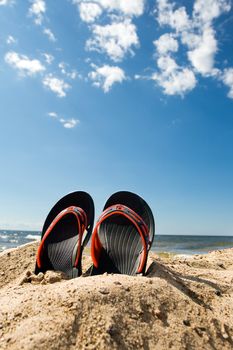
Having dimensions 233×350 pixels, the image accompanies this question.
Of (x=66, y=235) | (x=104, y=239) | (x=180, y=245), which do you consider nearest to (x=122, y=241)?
(x=104, y=239)

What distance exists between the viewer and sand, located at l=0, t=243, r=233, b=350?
218cm

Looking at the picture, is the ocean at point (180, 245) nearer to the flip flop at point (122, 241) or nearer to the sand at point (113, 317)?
the flip flop at point (122, 241)

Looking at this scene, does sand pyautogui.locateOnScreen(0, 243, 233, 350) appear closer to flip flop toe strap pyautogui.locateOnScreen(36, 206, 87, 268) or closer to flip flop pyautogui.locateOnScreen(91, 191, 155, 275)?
flip flop pyautogui.locateOnScreen(91, 191, 155, 275)

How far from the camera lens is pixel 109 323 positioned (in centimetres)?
234

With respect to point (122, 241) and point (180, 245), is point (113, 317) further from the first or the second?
point (180, 245)

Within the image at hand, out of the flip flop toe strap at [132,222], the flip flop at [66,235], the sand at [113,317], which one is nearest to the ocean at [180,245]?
the flip flop at [66,235]

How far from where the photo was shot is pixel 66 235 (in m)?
4.87

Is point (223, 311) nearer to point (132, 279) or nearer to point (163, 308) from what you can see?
point (163, 308)

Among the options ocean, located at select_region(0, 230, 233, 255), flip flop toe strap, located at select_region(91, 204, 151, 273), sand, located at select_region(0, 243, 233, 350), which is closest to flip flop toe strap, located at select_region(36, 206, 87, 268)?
flip flop toe strap, located at select_region(91, 204, 151, 273)

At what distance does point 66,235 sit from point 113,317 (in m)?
2.58

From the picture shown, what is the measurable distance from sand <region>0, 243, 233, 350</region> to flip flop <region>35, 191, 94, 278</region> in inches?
54.3

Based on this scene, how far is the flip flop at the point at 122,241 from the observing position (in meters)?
4.16

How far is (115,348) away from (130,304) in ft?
1.65

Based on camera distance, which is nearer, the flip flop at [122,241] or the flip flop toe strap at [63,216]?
the flip flop at [122,241]
